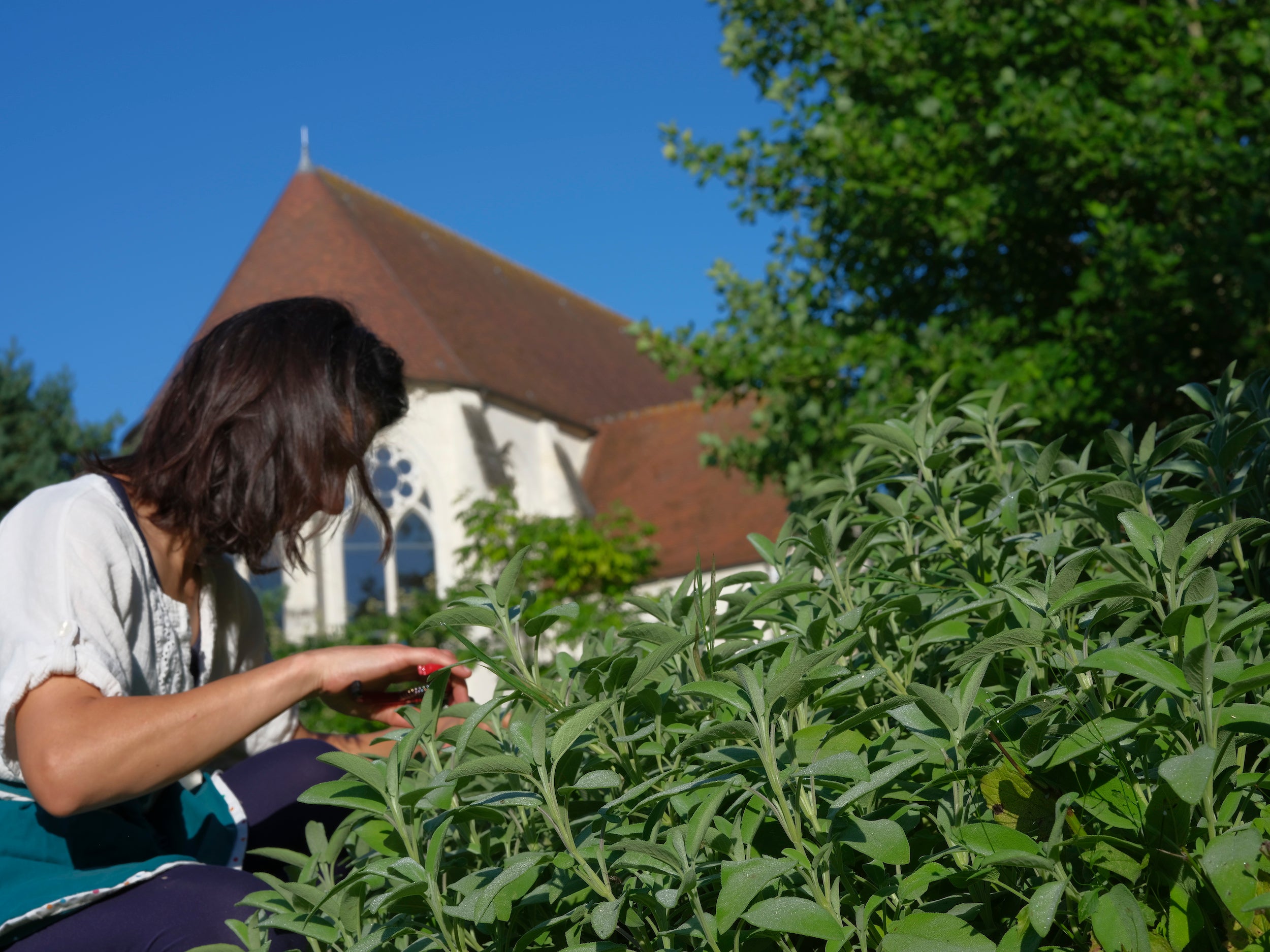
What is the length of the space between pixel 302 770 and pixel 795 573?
4.36 feet

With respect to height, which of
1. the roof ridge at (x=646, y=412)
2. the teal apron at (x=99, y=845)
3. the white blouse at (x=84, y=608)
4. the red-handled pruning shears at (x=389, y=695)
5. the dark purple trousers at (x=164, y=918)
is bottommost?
the dark purple trousers at (x=164, y=918)

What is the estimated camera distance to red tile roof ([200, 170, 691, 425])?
63.8 feet

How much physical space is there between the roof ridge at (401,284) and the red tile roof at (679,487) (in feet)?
12.6

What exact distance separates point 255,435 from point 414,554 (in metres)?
17.2

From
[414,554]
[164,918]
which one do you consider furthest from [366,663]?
[414,554]

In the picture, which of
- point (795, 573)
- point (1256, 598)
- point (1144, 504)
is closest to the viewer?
point (1256, 598)

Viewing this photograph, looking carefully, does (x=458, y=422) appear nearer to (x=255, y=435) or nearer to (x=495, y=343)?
(x=495, y=343)

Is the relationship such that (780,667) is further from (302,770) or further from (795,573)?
(302,770)

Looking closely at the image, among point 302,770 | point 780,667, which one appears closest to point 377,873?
point 780,667

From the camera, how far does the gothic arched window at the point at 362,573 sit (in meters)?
18.9

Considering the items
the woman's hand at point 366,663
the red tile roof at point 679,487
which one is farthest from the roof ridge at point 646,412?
the woman's hand at point 366,663

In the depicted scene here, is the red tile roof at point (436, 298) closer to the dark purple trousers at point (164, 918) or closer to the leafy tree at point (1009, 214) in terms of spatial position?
the leafy tree at point (1009, 214)

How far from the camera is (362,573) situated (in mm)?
19172

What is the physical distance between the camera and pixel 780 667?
1.07m
